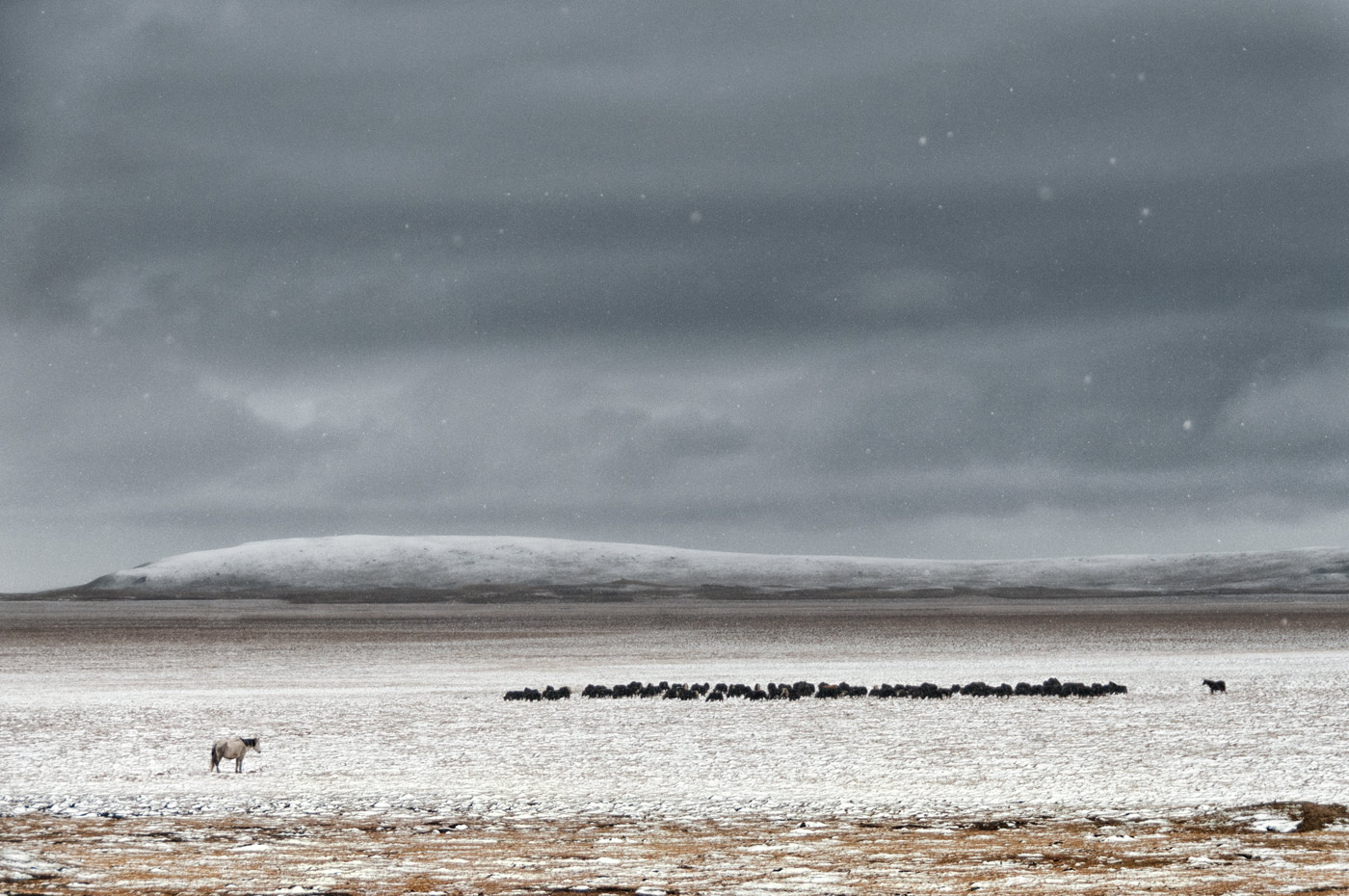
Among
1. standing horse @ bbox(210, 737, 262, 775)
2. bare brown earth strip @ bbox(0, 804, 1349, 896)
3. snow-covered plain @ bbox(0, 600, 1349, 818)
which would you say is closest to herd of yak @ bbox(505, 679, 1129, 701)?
snow-covered plain @ bbox(0, 600, 1349, 818)

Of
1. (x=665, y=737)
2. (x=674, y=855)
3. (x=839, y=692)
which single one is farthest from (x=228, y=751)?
(x=839, y=692)

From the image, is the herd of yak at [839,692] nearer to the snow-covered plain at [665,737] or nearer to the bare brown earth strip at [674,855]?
the snow-covered plain at [665,737]

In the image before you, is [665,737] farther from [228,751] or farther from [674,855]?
[674,855]

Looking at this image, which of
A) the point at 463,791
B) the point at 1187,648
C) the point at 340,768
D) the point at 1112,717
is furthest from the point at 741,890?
the point at 1187,648

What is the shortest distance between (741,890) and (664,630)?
56789 millimetres

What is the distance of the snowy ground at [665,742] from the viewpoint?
13836 mm

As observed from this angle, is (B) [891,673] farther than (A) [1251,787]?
Yes

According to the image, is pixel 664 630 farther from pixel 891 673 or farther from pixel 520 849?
pixel 520 849

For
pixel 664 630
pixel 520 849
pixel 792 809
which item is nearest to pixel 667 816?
pixel 792 809

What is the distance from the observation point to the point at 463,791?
14789 mm

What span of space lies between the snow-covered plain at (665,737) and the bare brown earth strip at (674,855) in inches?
34.1

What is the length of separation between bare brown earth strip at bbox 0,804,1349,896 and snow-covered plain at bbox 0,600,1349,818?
2.84ft

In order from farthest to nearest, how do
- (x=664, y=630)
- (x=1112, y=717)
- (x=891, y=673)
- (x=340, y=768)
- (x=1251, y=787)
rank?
1. (x=664, y=630)
2. (x=891, y=673)
3. (x=1112, y=717)
4. (x=340, y=768)
5. (x=1251, y=787)

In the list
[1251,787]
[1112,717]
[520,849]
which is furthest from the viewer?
[1112,717]
